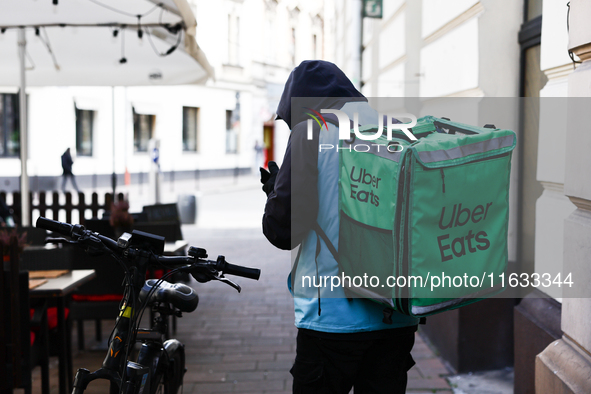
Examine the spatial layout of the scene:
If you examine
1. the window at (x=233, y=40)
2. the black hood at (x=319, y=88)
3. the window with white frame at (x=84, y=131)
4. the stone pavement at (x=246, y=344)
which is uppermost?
the window at (x=233, y=40)

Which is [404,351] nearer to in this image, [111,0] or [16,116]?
[111,0]

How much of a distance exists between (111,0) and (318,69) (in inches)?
145

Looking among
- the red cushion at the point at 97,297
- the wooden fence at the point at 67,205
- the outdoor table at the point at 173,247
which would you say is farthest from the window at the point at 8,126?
the red cushion at the point at 97,297

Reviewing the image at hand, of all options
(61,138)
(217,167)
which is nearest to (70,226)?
(61,138)

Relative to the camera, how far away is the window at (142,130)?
23825mm

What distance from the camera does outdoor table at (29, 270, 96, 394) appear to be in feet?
10.9

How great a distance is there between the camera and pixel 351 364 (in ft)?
6.73

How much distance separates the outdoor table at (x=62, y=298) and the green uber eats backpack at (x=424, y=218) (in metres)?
2.02

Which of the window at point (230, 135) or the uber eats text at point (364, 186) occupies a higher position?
the window at point (230, 135)

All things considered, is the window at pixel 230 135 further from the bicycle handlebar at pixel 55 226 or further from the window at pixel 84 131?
the bicycle handlebar at pixel 55 226

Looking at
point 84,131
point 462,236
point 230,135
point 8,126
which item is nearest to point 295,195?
point 462,236

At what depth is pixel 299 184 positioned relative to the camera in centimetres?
200

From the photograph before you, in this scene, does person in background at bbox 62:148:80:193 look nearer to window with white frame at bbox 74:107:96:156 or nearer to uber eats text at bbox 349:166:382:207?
window with white frame at bbox 74:107:96:156

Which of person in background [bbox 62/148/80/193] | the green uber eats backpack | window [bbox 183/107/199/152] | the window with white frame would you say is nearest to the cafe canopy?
the green uber eats backpack
